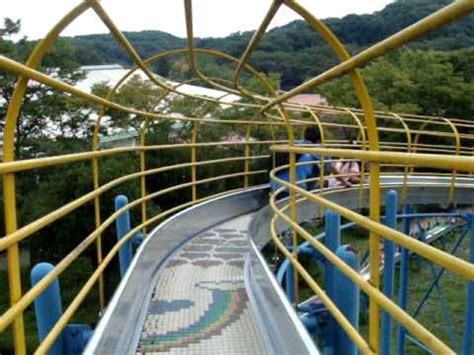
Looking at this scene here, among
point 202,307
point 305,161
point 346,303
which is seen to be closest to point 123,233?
point 202,307

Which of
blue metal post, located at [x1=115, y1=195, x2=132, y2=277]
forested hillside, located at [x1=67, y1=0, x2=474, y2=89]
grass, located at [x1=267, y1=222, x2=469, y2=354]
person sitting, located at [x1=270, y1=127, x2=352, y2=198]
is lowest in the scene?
grass, located at [x1=267, y1=222, x2=469, y2=354]

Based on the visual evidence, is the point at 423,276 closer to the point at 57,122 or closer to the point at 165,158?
the point at 165,158

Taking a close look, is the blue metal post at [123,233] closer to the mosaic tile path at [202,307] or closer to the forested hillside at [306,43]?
the mosaic tile path at [202,307]

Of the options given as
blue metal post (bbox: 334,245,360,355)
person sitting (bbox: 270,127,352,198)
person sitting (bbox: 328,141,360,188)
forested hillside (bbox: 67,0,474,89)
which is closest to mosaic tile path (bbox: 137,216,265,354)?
blue metal post (bbox: 334,245,360,355)

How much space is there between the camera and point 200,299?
3703 mm

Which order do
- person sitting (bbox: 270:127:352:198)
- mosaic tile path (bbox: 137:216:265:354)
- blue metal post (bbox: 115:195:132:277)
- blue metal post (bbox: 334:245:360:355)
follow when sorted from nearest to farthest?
blue metal post (bbox: 334:245:360:355), mosaic tile path (bbox: 137:216:265:354), blue metal post (bbox: 115:195:132:277), person sitting (bbox: 270:127:352:198)

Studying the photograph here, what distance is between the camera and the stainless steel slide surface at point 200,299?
2.83 metres

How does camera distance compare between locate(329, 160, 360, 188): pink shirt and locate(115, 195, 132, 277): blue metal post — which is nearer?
locate(115, 195, 132, 277): blue metal post

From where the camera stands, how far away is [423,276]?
773 inches

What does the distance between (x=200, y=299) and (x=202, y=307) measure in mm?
168

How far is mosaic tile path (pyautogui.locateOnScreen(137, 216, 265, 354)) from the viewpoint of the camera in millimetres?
2957

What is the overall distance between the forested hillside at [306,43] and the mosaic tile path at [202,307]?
1076 inches

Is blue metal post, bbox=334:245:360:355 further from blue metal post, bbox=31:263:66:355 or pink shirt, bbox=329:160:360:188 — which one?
pink shirt, bbox=329:160:360:188

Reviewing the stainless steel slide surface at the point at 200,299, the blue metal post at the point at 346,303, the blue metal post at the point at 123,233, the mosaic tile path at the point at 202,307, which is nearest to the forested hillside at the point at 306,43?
the stainless steel slide surface at the point at 200,299
